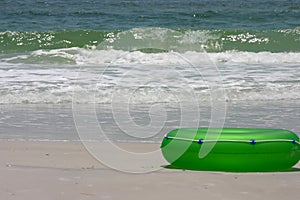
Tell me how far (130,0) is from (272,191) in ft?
77.4

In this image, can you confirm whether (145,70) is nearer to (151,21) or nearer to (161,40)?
(161,40)

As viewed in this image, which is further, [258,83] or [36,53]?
[36,53]

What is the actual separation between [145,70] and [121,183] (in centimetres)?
722

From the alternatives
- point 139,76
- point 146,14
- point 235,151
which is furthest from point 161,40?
point 235,151

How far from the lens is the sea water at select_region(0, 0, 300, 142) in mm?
7789

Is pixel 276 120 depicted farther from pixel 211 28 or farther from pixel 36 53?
pixel 211 28

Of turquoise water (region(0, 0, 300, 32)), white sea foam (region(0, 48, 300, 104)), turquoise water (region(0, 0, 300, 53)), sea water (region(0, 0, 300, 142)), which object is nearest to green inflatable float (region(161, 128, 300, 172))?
sea water (region(0, 0, 300, 142))

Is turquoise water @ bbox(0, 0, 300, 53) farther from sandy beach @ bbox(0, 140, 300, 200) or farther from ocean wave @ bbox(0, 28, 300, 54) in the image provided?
sandy beach @ bbox(0, 140, 300, 200)

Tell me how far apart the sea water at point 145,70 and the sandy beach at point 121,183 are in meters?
1.48

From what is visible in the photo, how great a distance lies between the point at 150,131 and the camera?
23.8 ft

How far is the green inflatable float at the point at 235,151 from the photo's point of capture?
5145 millimetres

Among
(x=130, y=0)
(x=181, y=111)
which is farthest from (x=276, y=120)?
(x=130, y=0)

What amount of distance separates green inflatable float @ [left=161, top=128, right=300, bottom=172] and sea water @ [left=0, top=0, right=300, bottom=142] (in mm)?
1654

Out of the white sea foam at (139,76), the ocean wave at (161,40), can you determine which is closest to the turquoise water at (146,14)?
the ocean wave at (161,40)
